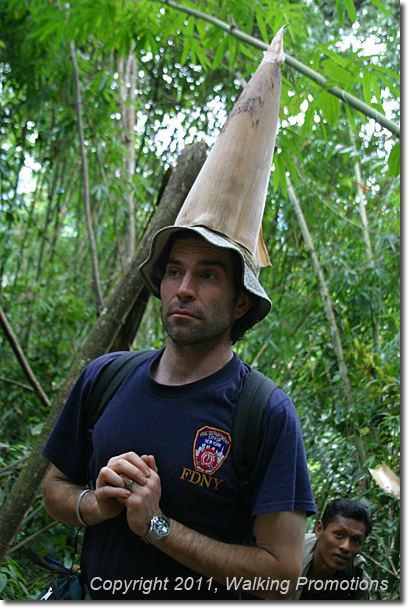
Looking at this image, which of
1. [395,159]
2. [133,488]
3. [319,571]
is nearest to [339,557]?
[319,571]

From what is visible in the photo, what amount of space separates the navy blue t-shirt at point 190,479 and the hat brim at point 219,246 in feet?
1.09

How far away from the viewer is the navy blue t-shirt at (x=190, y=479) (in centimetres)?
135

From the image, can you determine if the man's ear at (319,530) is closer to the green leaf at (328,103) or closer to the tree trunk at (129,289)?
the tree trunk at (129,289)

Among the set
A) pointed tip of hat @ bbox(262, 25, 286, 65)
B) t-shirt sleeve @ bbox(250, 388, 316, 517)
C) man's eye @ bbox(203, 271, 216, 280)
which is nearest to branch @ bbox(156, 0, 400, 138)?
pointed tip of hat @ bbox(262, 25, 286, 65)

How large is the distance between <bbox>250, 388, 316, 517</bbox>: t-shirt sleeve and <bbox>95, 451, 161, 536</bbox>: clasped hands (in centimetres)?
28

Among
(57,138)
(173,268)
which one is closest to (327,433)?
(173,268)

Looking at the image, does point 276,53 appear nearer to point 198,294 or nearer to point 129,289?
point 198,294

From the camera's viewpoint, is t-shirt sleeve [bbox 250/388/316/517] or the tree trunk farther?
the tree trunk

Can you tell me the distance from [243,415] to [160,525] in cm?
37

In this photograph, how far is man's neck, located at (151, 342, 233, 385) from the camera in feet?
5.23

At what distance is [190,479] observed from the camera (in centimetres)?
137

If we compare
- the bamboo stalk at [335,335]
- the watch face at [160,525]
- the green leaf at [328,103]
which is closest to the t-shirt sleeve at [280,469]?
the watch face at [160,525]

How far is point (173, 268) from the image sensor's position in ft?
5.49

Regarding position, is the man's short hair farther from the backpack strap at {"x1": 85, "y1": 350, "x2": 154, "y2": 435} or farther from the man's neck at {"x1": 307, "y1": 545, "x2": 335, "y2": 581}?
the backpack strap at {"x1": 85, "y1": 350, "x2": 154, "y2": 435}
